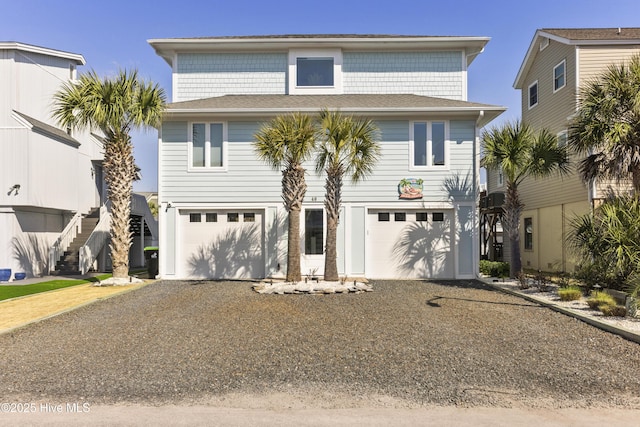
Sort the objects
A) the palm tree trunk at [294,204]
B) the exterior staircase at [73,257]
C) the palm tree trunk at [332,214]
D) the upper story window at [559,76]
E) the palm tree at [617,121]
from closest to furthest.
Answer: the palm tree at [617,121] → the palm tree trunk at [294,204] → the palm tree trunk at [332,214] → the exterior staircase at [73,257] → the upper story window at [559,76]

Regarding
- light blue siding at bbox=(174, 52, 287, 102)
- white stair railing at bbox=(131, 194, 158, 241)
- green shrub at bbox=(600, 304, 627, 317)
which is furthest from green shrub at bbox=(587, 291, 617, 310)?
white stair railing at bbox=(131, 194, 158, 241)

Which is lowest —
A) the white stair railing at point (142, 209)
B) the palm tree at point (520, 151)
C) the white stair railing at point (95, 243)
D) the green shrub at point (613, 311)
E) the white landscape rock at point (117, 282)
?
the white landscape rock at point (117, 282)

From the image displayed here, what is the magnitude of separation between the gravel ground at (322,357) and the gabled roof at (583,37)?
11.6 metres

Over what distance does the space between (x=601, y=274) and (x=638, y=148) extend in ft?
10.3

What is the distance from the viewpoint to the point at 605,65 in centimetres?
1451

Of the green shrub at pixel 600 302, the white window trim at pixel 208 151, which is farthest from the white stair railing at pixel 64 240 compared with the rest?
the green shrub at pixel 600 302

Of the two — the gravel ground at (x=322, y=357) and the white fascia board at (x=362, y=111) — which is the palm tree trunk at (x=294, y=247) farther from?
the white fascia board at (x=362, y=111)

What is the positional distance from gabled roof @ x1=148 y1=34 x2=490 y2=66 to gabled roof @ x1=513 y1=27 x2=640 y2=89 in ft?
11.8

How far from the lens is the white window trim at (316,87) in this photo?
15180 mm

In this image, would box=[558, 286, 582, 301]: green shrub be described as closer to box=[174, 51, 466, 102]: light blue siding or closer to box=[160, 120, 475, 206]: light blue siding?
box=[160, 120, 475, 206]: light blue siding

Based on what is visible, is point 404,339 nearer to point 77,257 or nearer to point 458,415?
point 458,415

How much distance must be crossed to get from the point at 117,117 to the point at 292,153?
18.1 ft

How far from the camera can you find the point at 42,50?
16500 millimetres

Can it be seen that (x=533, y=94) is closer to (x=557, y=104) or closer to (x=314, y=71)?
(x=557, y=104)
